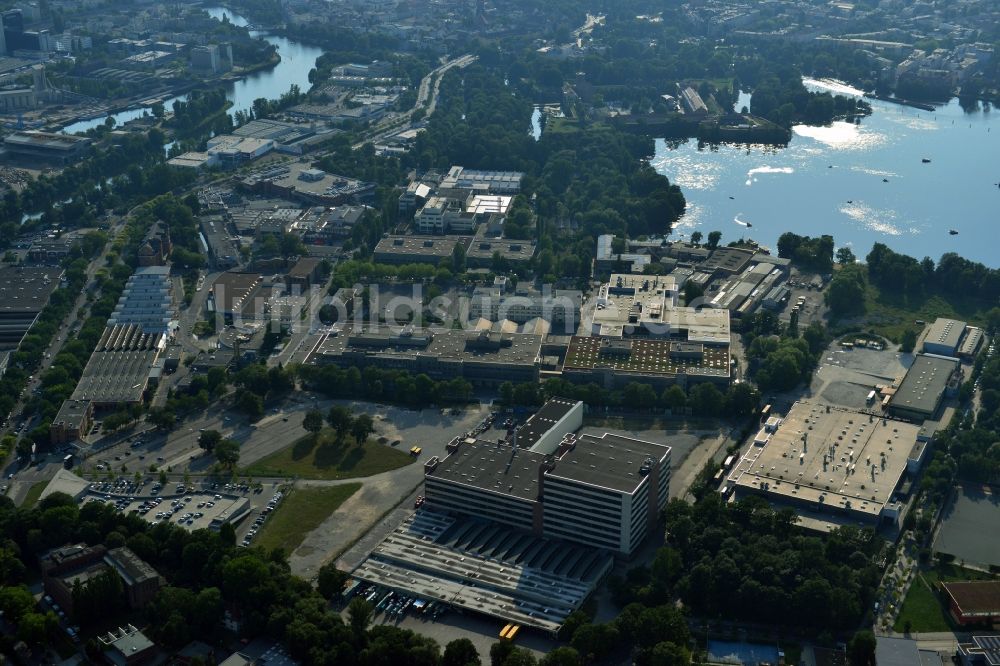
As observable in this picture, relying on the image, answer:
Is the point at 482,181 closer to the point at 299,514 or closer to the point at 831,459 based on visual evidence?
the point at 831,459

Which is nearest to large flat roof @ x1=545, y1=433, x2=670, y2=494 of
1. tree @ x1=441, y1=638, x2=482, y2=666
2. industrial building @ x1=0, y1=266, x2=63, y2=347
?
tree @ x1=441, y1=638, x2=482, y2=666

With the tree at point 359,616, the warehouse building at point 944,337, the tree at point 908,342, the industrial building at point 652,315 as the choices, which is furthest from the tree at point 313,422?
the warehouse building at point 944,337

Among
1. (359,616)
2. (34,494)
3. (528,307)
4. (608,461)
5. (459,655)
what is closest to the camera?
(459,655)

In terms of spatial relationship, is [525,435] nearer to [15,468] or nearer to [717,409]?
[717,409]

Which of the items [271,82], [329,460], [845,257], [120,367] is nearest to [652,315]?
[845,257]

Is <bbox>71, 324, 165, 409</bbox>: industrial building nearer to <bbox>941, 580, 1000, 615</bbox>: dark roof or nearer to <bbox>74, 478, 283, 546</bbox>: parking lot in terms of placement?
<bbox>74, 478, 283, 546</bbox>: parking lot

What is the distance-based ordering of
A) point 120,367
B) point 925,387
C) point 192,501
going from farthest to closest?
point 120,367 < point 925,387 < point 192,501
